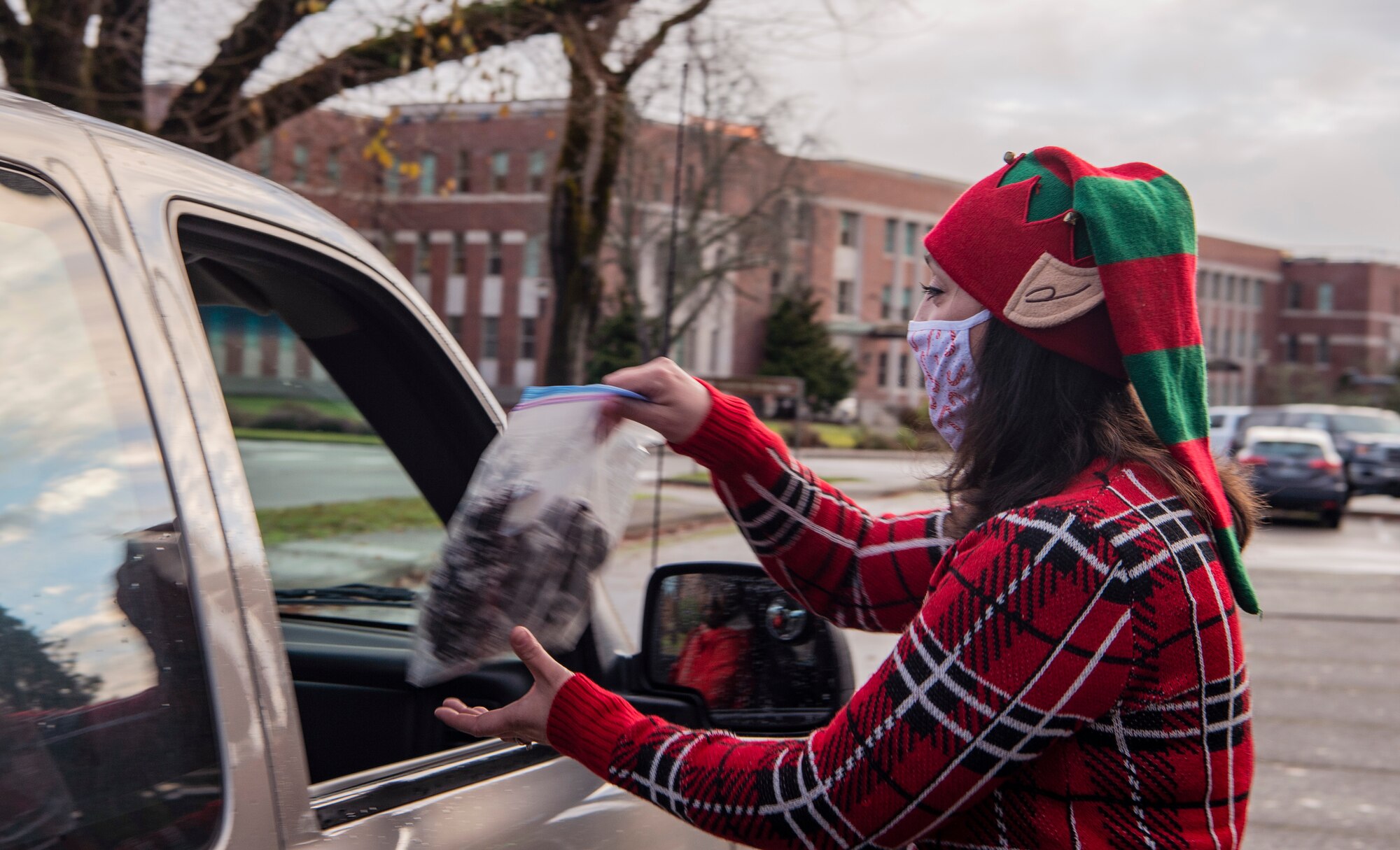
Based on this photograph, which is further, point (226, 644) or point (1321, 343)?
point (1321, 343)

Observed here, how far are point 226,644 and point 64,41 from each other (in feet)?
22.6

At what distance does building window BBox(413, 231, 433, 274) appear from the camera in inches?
1918

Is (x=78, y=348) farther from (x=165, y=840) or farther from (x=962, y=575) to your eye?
(x=962, y=575)

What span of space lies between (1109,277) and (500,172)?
5060 cm

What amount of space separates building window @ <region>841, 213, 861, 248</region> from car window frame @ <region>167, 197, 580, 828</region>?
6063 centimetres

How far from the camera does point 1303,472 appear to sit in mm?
19219

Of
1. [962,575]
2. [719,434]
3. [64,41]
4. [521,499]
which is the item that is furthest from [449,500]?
[64,41]

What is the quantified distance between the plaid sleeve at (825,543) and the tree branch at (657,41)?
24.5ft

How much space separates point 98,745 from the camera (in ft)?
4.02

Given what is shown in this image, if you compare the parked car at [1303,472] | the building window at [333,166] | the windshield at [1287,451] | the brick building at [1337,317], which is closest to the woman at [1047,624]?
the building window at [333,166]

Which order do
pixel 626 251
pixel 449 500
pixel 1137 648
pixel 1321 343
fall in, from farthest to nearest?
1. pixel 1321 343
2. pixel 626 251
3. pixel 449 500
4. pixel 1137 648

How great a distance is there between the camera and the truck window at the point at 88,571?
1.19 meters

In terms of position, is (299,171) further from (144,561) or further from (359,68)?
(144,561)

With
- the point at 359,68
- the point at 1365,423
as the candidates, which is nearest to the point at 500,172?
the point at 1365,423
